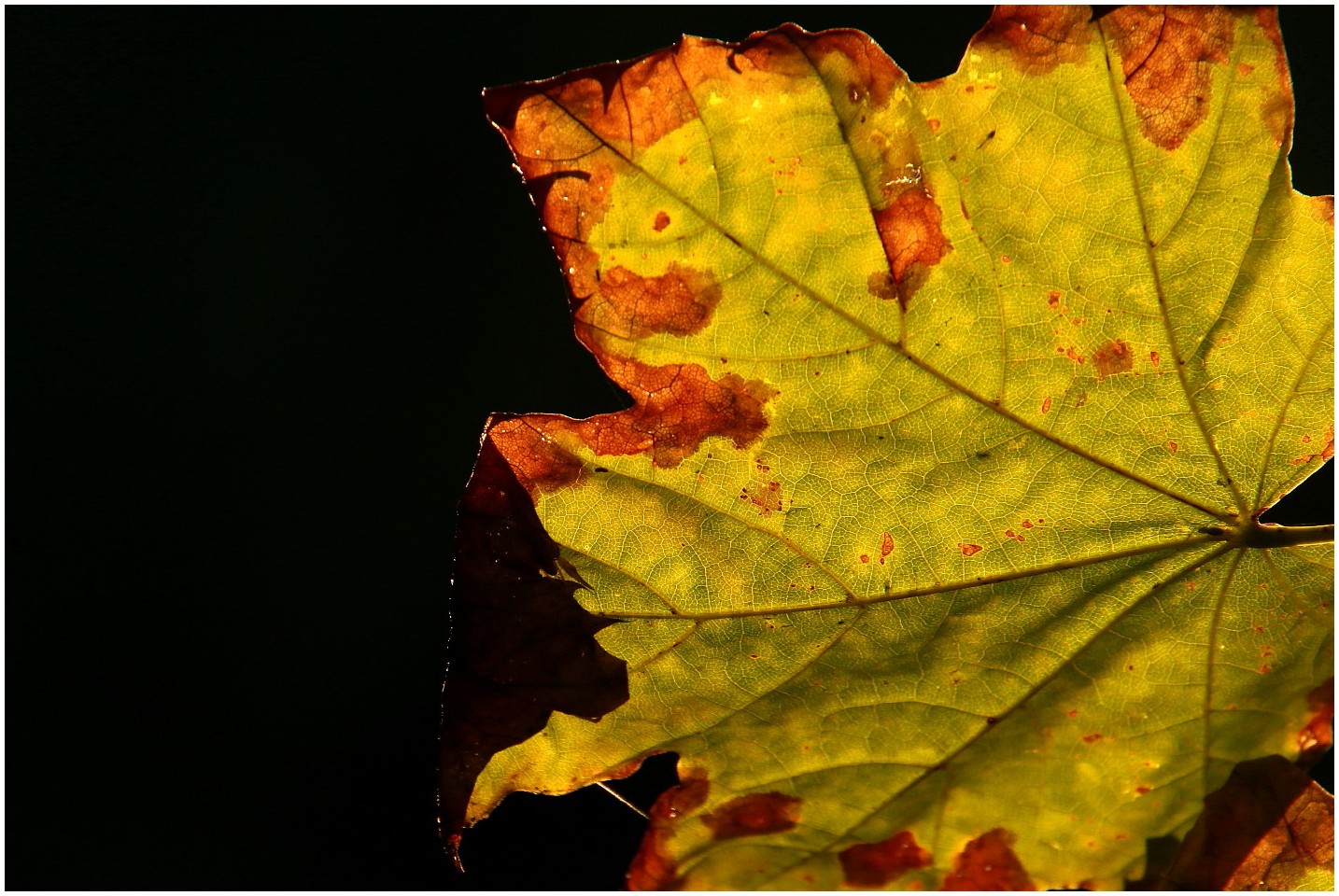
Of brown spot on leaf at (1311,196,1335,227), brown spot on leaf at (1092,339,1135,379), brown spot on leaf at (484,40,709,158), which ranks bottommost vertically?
brown spot on leaf at (1092,339,1135,379)

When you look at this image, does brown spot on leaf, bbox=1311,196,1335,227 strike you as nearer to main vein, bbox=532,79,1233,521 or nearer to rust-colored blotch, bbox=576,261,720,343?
main vein, bbox=532,79,1233,521

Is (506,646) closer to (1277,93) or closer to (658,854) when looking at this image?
(658,854)

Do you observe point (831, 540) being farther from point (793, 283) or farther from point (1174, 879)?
point (1174, 879)

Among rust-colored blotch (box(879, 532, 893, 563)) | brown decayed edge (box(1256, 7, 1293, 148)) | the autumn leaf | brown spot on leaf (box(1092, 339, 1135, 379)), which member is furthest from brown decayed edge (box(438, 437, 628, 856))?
brown decayed edge (box(1256, 7, 1293, 148))

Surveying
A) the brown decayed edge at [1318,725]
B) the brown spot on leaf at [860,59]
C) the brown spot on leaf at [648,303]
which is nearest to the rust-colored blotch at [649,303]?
the brown spot on leaf at [648,303]

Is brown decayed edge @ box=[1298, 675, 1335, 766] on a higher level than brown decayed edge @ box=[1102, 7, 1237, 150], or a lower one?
lower

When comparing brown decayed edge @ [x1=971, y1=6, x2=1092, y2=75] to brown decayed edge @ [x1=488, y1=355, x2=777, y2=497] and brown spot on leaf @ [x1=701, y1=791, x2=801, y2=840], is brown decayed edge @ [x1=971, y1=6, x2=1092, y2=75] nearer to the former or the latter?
brown decayed edge @ [x1=488, y1=355, x2=777, y2=497]

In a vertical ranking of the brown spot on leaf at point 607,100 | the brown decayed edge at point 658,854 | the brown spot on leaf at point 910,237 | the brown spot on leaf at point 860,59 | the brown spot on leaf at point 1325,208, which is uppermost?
the brown spot on leaf at point 860,59

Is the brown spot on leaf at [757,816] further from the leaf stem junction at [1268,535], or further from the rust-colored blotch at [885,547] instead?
the leaf stem junction at [1268,535]

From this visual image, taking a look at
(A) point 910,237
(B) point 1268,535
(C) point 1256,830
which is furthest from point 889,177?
(C) point 1256,830
